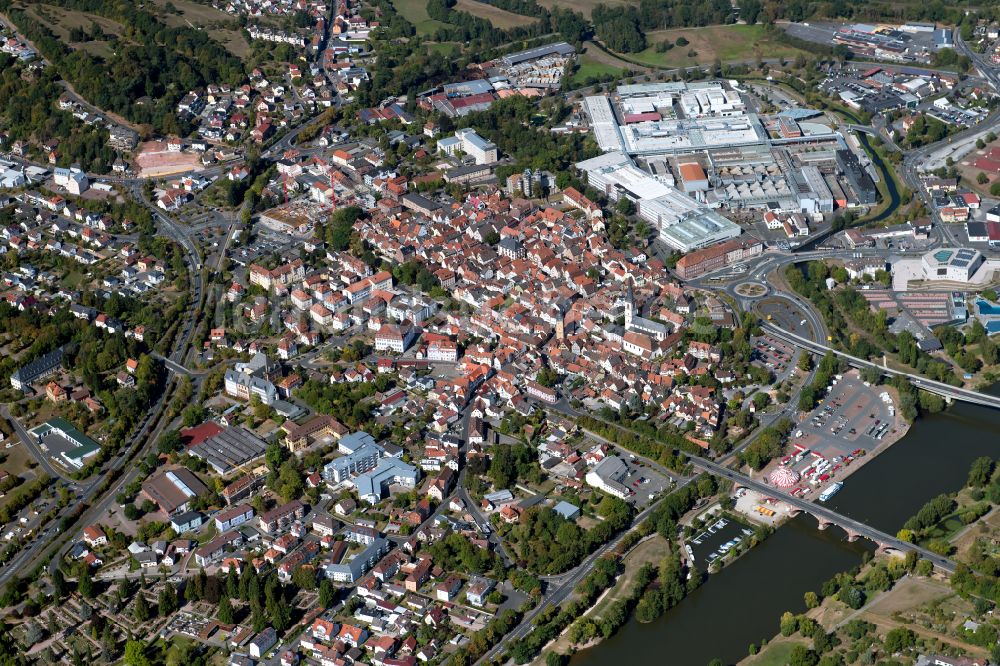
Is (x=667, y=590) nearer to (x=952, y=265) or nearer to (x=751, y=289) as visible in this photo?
(x=751, y=289)

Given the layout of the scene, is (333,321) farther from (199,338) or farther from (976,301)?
(976,301)

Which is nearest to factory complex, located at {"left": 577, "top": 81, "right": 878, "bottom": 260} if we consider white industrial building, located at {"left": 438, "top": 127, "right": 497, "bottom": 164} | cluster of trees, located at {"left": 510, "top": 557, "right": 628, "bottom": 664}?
white industrial building, located at {"left": 438, "top": 127, "right": 497, "bottom": 164}

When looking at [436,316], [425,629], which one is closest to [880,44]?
[436,316]

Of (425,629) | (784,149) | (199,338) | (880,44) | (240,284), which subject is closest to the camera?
(425,629)

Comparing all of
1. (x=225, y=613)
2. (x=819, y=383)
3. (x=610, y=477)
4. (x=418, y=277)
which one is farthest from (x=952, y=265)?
(x=225, y=613)

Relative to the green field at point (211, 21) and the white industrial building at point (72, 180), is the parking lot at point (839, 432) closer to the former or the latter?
the white industrial building at point (72, 180)

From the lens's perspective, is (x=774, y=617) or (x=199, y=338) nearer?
(x=774, y=617)
